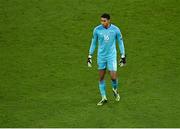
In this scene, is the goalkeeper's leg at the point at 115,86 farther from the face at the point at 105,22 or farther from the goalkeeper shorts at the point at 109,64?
the face at the point at 105,22

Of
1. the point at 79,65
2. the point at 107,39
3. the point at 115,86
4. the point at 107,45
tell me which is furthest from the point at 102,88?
the point at 79,65

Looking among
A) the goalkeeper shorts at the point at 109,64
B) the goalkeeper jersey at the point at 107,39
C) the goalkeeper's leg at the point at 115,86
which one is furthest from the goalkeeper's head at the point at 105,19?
the goalkeeper's leg at the point at 115,86

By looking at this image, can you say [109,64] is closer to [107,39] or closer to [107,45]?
[107,45]

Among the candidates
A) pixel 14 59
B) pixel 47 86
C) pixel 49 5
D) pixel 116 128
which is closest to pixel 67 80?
pixel 47 86

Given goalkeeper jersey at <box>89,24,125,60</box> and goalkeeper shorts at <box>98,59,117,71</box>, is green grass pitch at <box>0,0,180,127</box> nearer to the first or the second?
goalkeeper shorts at <box>98,59,117,71</box>

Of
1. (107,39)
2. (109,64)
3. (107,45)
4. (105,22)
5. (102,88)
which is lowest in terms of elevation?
(102,88)

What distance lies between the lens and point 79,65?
55.8 ft

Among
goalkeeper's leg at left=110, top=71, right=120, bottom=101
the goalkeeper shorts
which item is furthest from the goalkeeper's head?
goalkeeper's leg at left=110, top=71, right=120, bottom=101

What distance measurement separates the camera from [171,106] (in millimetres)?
13898

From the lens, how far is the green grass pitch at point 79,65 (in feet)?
44.3

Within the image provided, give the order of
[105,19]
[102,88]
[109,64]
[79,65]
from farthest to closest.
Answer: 1. [79,65]
2. [102,88]
3. [109,64]
4. [105,19]

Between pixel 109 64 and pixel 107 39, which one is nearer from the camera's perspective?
pixel 107 39

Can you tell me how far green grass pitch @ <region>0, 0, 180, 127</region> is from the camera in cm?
1352

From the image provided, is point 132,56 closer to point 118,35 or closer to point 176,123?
point 118,35
